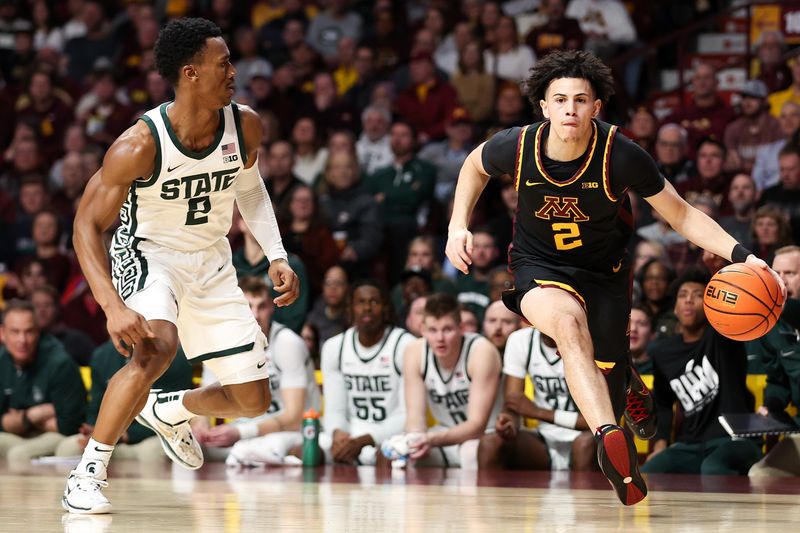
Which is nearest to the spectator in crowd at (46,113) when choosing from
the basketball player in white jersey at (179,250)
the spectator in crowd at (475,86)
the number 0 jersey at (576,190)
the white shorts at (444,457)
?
the spectator in crowd at (475,86)

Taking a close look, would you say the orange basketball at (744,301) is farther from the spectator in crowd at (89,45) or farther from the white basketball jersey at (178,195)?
the spectator in crowd at (89,45)

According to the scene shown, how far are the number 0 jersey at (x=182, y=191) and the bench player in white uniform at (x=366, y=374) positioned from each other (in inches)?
122

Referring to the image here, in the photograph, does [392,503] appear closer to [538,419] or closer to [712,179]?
[538,419]

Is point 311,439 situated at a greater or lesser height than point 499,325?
lesser

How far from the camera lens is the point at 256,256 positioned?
974 centimetres

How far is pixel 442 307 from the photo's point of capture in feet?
26.7

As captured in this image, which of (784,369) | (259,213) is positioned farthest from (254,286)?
(784,369)

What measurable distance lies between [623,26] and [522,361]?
222 inches

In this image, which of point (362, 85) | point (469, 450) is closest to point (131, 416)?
point (469, 450)

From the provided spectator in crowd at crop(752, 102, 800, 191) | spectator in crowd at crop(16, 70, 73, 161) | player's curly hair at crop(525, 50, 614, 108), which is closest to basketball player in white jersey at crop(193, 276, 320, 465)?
player's curly hair at crop(525, 50, 614, 108)

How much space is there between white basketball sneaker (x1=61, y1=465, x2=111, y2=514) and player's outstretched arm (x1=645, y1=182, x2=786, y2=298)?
2672mm

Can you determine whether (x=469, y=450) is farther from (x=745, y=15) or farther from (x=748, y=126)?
(x=745, y=15)

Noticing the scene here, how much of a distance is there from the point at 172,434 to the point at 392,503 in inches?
46.4

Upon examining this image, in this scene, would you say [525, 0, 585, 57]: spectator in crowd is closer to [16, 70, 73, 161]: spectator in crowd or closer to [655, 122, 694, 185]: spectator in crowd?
[655, 122, 694, 185]: spectator in crowd
